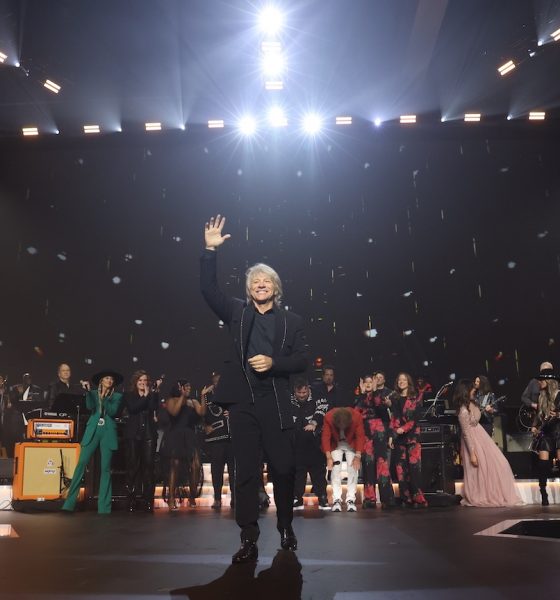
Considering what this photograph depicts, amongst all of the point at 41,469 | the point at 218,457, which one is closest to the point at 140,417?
the point at 218,457

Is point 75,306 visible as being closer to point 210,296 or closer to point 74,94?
point 74,94

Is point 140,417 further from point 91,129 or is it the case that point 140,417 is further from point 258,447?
point 91,129

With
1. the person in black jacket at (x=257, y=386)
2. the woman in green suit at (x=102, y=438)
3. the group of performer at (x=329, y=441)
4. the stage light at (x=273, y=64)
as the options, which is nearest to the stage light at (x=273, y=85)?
the stage light at (x=273, y=64)

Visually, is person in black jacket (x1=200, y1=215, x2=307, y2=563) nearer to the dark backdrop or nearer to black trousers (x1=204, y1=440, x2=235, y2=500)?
black trousers (x1=204, y1=440, x2=235, y2=500)

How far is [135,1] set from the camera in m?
9.38

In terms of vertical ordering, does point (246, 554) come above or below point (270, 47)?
below

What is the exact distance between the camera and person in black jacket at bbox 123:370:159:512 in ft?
25.3

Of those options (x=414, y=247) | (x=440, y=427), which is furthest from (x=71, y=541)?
(x=414, y=247)

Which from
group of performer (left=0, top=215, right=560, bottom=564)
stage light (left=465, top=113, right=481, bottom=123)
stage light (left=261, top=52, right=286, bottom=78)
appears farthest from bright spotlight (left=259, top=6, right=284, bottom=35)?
group of performer (left=0, top=215, right=560, bottom=564)

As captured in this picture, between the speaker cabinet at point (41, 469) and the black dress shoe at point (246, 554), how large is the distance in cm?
536

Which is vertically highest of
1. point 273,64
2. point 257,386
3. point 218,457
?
point 273,64

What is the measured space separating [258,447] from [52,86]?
31.0 ft

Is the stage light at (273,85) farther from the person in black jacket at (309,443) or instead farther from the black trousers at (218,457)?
the black trousers at (218,457)

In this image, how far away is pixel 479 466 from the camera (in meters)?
7.86
